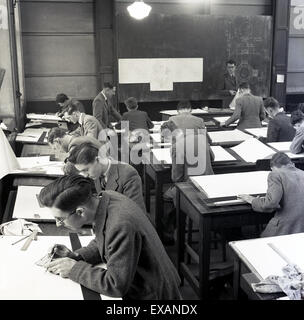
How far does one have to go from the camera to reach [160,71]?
883 cm

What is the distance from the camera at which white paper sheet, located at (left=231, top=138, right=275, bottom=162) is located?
465 centimetres

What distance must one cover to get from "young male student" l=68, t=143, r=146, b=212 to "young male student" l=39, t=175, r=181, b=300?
85cm

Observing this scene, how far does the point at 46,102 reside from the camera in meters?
8.66

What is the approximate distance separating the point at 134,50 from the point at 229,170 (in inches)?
184

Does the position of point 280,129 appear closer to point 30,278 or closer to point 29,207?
point 29,207

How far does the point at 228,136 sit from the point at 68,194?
4147 millimetres

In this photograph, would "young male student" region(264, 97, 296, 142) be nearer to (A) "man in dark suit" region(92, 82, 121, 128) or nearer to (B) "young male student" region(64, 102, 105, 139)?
(B) "young male student" region(64, 102, 105, 139)

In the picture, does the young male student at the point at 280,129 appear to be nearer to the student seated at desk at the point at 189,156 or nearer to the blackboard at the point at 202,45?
the student seated at desk at the point at 189,156

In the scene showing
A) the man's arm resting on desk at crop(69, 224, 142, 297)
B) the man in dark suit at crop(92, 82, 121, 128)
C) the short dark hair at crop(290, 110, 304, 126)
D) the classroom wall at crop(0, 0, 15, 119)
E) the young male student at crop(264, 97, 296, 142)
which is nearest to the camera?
the man's arm resting on desk at crop(69, 224, 142, 297)

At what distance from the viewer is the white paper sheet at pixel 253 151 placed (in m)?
4.65

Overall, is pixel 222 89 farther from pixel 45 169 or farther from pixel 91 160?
pixel 91 160

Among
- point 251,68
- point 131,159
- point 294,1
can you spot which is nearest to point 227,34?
point 251,68

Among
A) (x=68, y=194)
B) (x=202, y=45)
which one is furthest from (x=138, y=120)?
(x=68, y=194)

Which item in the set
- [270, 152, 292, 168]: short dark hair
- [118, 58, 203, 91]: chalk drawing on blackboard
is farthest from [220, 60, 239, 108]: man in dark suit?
[270, 152, 292, 168]: short dark hair
